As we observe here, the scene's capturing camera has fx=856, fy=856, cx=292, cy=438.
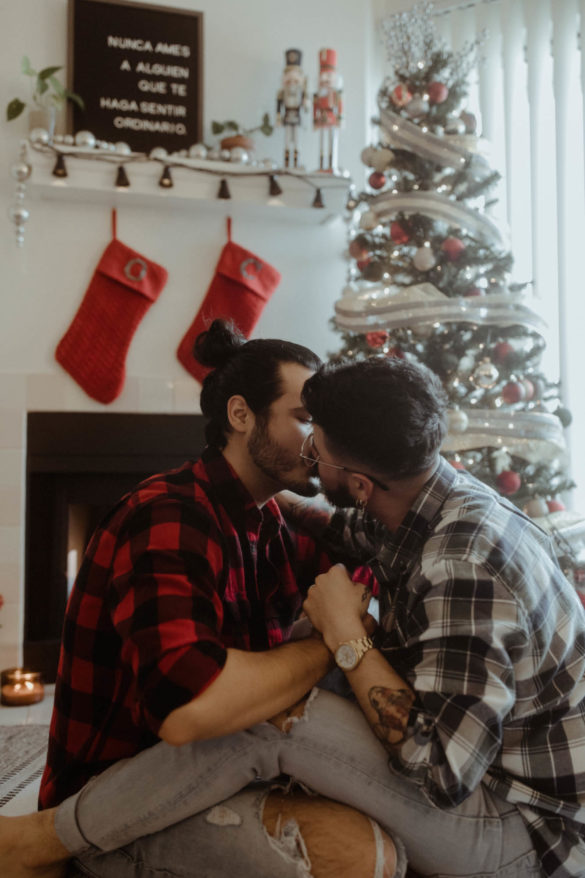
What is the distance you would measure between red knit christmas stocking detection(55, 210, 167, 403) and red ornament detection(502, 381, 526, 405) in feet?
4.65

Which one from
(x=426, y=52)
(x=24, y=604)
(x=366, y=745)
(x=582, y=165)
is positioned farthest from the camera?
(x=582, y=165)

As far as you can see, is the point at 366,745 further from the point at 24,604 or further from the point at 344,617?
the point at 24,604

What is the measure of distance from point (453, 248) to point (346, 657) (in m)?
1.79

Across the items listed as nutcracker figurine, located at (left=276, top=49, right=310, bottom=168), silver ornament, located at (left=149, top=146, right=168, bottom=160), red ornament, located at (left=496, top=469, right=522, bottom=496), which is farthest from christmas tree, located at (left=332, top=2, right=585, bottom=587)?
silver ornament, located at (left=149, top=146, right=168, bottom=160)

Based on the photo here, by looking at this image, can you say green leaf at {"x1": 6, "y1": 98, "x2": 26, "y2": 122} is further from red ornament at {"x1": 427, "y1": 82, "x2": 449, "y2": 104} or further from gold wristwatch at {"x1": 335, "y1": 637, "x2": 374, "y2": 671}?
gold wristwatch at {"x1": 335, "y1": 637, "x2": 374, "y2": 671}

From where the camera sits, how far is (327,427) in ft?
4.72

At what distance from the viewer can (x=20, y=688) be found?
291 cm

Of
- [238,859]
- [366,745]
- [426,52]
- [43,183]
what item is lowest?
[238,859]

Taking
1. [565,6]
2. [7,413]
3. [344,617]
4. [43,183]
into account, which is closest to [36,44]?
[43,183]

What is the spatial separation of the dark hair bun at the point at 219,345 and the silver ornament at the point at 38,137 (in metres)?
1.67

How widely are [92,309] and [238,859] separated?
2.35 m

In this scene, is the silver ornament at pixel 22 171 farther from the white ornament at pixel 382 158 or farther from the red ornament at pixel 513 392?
the red ornament at pixel 513 392

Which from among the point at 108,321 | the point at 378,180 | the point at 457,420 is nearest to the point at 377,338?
the point at 457,420

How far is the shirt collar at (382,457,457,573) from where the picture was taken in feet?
4.55
